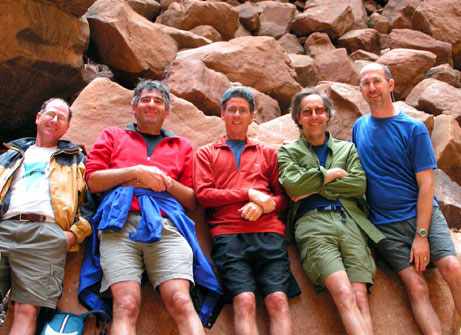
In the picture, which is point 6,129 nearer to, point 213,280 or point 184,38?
point 184,38

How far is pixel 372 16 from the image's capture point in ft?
50.2

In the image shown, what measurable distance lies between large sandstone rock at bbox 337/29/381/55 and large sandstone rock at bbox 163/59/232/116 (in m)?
8.31

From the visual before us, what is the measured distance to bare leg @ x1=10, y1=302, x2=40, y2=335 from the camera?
8.18ft

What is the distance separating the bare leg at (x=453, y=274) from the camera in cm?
292

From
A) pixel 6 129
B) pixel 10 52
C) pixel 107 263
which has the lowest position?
pixel 6 129

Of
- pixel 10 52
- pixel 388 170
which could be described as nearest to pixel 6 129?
pixel 10 52

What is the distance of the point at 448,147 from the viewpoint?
5938mm

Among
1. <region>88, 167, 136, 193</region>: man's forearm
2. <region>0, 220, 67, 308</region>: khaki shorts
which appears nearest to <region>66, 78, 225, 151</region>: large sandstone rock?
<region>88, 167, 136, 193</region>: man's forearm

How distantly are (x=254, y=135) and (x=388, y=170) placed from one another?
168 cm

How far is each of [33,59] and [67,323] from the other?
3791 mm

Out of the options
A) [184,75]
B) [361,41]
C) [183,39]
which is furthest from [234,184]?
[361,41]

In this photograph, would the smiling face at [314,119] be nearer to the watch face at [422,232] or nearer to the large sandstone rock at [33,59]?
the watch face at [422,232]

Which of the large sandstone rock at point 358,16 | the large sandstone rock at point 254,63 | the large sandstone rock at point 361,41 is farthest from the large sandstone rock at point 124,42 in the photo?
the large sandstone rock at point 358,16

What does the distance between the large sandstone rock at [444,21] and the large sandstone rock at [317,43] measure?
11.4 feet
